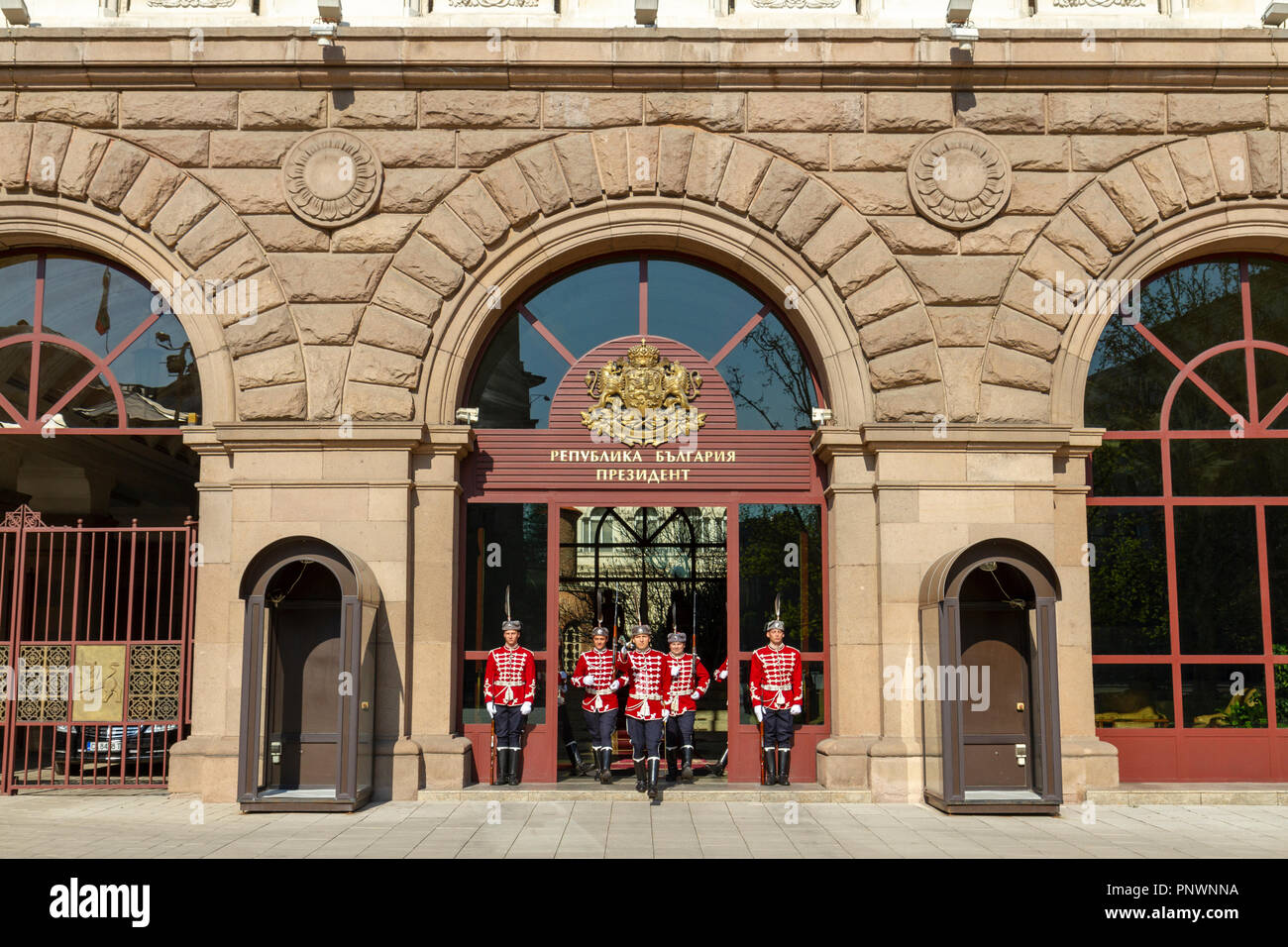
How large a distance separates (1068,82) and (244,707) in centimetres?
1073

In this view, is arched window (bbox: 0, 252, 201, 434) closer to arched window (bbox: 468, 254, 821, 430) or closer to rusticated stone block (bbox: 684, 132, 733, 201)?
arched window (bbox: 468, 254, 821, 430)

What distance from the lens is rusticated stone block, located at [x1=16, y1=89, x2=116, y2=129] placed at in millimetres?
12859

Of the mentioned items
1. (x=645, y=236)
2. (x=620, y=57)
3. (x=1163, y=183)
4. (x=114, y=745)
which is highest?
(x=620, y=57)

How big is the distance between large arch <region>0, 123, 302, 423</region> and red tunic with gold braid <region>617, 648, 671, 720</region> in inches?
175

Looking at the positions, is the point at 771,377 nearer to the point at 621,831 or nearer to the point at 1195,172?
the point at 1195,172

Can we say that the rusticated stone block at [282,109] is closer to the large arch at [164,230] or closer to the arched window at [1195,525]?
the large arch at [164,230]

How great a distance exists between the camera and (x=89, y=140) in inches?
505

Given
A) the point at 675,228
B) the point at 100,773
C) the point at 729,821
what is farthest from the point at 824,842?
the point at 100,773

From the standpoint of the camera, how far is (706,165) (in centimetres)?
1284

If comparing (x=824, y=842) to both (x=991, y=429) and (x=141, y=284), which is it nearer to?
(x=991, y=429)

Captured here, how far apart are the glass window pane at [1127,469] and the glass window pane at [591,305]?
17.1ft

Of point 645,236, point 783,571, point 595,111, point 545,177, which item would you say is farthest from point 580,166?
point 783,571

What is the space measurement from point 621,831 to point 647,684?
2.38 metres

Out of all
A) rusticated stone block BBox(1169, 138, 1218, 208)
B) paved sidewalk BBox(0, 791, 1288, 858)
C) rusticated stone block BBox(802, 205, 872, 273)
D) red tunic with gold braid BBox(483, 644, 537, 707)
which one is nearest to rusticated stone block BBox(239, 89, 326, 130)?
rusticated stone block BBox(802, 205, 872, 273)
